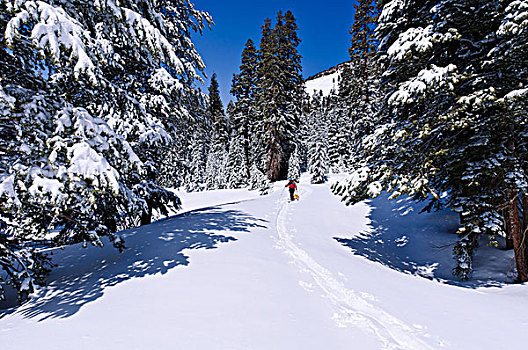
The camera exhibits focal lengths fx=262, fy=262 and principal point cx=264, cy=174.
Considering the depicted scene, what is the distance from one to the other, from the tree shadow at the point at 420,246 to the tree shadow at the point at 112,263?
533 cm

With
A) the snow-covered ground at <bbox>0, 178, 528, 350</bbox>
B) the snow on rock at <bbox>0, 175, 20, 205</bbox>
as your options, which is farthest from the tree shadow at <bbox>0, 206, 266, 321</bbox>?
the snow on rock at <bbox>0, 175, 20, 205</bbox>

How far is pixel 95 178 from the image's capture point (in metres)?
3.80

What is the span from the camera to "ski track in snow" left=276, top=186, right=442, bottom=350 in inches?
144

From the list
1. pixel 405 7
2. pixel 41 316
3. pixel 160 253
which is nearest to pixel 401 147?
pixel 405 7

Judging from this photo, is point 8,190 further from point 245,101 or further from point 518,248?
point 245,101

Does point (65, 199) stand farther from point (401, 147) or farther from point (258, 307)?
point (401, 147)

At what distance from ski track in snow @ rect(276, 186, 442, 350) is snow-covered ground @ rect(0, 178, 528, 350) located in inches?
0.9

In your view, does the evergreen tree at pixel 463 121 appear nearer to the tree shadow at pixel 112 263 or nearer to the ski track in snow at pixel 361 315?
the ski track in snow at pixel 361 315

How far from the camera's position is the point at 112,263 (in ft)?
20.3

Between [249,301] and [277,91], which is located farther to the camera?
[277,91]

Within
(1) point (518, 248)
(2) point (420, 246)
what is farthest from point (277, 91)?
(1) point (518, 248)

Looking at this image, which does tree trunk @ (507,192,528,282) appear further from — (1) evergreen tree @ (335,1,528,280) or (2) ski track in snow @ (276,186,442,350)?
(2) ski track in snow @ (276,186,442,350)

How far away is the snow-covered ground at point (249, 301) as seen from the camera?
3.49 metres

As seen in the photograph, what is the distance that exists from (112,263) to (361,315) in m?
5.53
